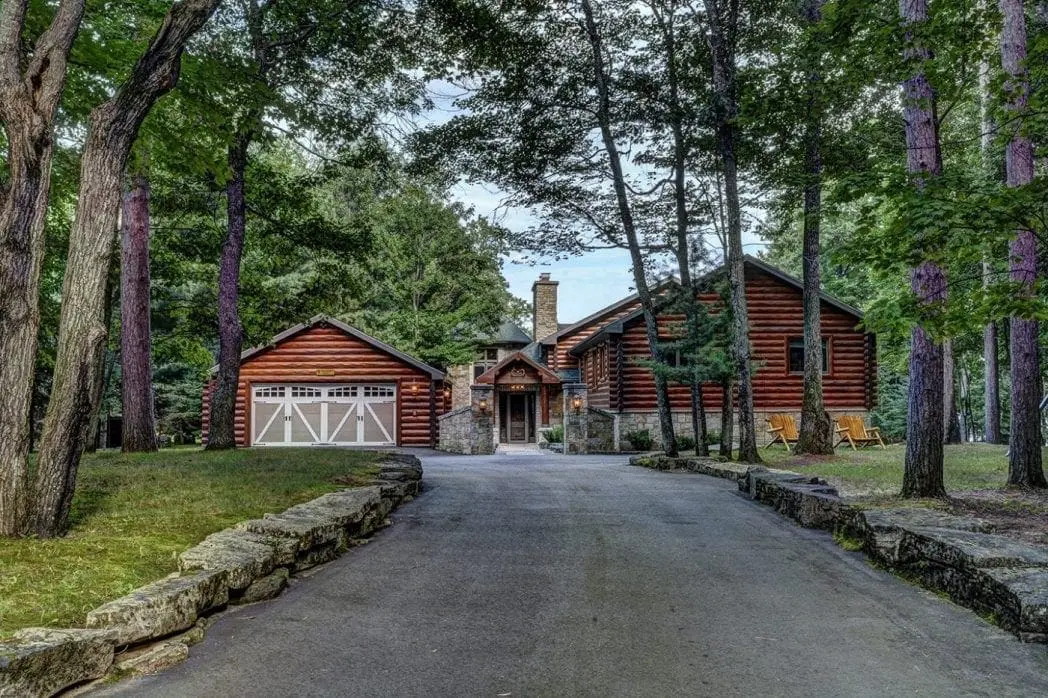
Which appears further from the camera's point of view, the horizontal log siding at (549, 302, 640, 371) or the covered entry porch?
the horizontal log siding at (549, 302, 640, 371)

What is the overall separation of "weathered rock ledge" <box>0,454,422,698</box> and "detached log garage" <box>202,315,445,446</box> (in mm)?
21598

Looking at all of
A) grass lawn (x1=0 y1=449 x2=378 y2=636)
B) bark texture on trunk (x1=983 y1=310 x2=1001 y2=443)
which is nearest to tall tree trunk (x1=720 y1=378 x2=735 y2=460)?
grass lawn (x1=0 y1=449 x2=378 y2=636)

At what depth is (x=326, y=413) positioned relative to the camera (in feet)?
94.3

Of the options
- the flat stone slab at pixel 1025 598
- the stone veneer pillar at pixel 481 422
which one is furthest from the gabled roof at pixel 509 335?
the flat stone slab at pixel 1025 598

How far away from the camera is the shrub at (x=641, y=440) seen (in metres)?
25.9

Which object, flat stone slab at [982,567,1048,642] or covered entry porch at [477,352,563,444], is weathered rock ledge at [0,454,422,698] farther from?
covered entry porch at [477,352,563,444]

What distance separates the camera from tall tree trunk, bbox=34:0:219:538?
17.6ft

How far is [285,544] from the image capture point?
5.62 metres

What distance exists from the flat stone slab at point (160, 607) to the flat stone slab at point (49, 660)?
13 cm

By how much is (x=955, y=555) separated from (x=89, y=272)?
6267 millimetres

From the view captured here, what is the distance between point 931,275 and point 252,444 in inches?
966

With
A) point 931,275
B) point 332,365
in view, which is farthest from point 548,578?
point 332,365

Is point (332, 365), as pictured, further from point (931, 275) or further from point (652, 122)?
point (931, 275)

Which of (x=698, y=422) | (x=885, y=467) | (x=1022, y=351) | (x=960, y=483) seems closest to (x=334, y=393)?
(x=698, y=422)
